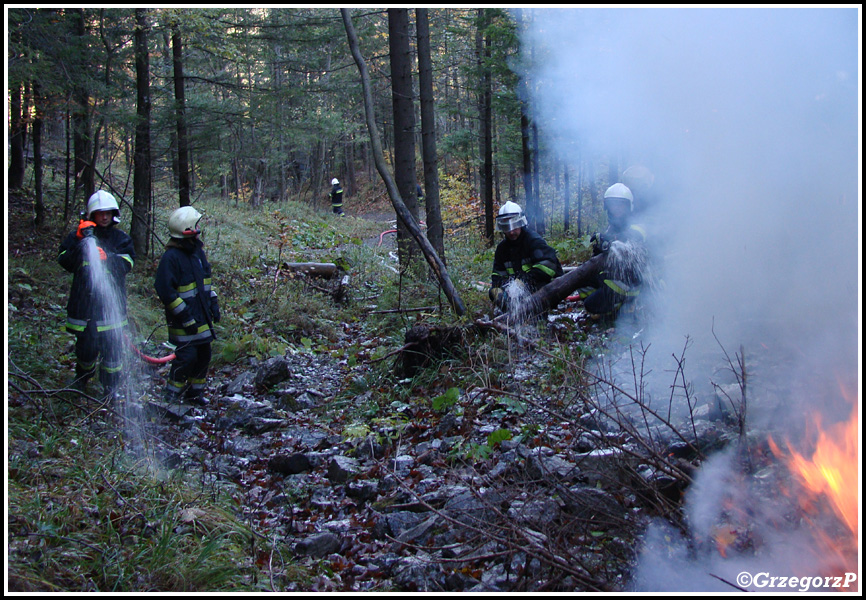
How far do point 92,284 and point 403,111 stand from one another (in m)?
5.84

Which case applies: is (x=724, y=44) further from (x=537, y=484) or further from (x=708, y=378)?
(x=537, y=484)

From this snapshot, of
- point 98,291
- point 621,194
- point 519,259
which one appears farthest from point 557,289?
point 98,291

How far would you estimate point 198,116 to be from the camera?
440 inches

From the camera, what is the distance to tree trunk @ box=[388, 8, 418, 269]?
9.37m

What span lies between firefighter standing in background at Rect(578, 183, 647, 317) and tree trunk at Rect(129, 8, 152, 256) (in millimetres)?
7929

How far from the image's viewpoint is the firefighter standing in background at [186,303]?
5.67m

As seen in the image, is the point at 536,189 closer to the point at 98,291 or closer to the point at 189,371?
the point at 189,371

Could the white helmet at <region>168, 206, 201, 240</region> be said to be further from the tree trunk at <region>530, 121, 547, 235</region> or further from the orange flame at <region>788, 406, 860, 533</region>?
the tree trunk at <region>530, 121, 547, 235</region>

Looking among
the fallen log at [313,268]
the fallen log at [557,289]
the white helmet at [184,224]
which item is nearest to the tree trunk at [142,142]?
the fallen log at [313,268]

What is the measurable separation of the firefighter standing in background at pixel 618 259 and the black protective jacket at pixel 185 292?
4.26 meters

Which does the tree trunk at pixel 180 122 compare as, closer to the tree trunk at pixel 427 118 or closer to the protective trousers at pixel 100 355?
the tree trunk at pixel 427 118

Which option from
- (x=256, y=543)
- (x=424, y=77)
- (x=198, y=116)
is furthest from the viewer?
(x=198, y=116)

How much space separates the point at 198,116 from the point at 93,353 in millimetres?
7049

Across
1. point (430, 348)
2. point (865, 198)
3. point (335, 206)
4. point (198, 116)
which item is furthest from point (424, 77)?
point (335, 206)
